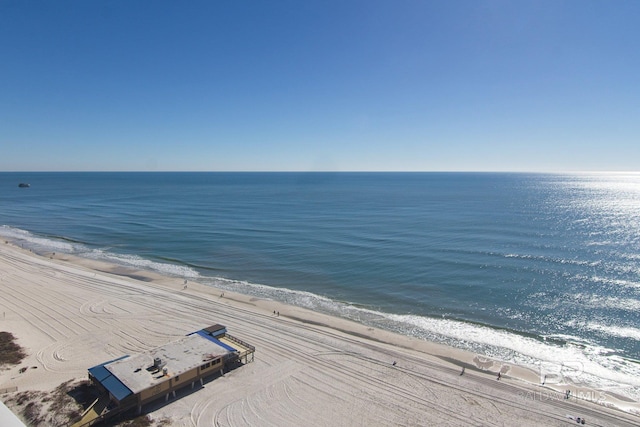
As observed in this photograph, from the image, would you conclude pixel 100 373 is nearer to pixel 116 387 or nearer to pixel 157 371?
pixel 116 387

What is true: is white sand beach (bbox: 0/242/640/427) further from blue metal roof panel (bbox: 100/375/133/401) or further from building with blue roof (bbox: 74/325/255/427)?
blue metal roof panel (bbox: 100/375/133/401)

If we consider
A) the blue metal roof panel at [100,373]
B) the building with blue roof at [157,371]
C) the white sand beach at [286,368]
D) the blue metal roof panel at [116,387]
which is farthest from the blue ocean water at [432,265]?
the blue metal roof panel at [116,387]

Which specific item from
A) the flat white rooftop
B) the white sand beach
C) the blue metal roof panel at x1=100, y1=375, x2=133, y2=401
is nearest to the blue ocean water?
the white sand beach

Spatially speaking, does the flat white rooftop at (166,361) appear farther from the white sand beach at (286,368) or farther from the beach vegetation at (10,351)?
the beach vegetation at (10,351)

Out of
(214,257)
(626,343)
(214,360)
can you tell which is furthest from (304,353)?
(214,257)

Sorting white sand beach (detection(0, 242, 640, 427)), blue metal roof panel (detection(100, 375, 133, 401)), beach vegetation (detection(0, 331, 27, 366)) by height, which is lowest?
white sand beach (detection(0, 242, 640, 427))

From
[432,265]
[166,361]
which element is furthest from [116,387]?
[432,265]
